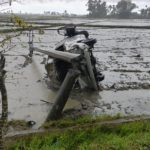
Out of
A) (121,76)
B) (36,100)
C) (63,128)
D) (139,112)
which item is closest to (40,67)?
(121,76)

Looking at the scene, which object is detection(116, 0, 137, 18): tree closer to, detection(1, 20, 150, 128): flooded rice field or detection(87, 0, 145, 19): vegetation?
detection(87, 0, 145, 19): vegetation

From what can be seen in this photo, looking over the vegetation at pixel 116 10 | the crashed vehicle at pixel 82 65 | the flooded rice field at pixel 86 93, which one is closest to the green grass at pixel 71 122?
the flooded rice field at pixel 86 93

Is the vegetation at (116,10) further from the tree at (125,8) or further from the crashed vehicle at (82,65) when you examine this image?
the crashed vehicle at (82,65)

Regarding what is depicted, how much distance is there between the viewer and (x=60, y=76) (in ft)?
34.4

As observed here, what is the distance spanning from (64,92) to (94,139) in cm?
122

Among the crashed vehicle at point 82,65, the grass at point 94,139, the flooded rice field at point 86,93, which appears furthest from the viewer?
the crashed vehicle at point 82,65

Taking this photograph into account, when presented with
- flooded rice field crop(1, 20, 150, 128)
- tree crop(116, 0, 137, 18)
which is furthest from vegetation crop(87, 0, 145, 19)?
flooded rice field crop(1, 20, 150, 128)

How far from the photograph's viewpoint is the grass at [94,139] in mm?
5699

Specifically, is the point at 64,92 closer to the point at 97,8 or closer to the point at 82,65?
the point at 82,65

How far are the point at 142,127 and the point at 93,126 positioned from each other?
84 cm

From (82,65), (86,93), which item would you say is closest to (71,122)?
(82,65)

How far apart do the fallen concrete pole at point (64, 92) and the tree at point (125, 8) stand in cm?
7678

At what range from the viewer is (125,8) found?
8356 cm

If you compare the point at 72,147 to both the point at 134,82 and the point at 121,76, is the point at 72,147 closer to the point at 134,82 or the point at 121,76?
the point at 134,82
